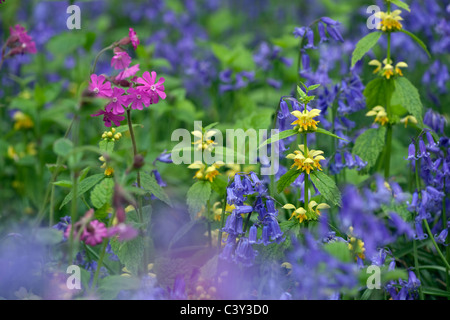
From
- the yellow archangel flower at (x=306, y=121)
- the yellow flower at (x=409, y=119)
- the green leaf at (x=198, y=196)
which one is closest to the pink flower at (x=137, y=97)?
the green leaf at (x=198, y=196)

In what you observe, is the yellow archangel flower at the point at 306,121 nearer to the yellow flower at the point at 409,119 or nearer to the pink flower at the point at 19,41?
the yellow flower at the point at 409,119

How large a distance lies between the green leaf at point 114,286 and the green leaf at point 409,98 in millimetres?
1400

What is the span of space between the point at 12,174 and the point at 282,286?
2.49 metres

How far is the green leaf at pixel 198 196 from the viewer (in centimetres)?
207

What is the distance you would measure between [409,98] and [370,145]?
0.27m

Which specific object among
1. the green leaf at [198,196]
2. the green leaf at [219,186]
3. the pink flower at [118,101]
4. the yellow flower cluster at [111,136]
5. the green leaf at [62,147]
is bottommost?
the green leaf at [198,196]

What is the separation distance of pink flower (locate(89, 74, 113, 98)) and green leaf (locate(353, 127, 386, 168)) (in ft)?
3.89

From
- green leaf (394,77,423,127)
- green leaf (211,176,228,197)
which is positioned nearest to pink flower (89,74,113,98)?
green leaf (211,176,228,197)

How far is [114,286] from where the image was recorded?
5.73 feet

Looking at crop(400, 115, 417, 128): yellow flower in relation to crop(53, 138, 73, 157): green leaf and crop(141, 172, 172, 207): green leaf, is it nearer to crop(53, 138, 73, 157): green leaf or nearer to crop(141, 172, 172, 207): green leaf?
crop(141, 172, 172, 207): green leaf

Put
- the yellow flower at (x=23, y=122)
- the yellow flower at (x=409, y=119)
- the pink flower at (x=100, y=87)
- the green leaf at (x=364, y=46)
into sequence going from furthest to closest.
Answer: the yellow flower at (x=23, y=122) → the yellow flower at (x=409, y=119) → the green leaf at (x=364, y=46) → the pink flower at (x=100, y=87)

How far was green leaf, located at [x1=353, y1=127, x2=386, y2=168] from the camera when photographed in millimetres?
2391

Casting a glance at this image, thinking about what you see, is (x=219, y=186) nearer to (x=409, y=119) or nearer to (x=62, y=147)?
(x=62, y=147)

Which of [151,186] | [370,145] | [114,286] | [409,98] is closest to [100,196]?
[151,186]
